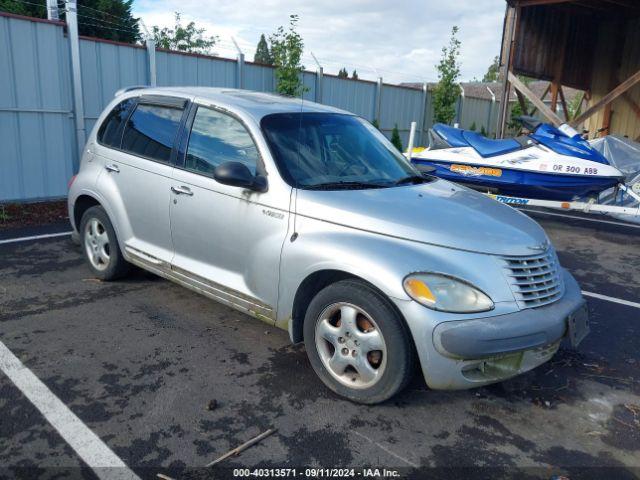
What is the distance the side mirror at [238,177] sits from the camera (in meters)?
3.48

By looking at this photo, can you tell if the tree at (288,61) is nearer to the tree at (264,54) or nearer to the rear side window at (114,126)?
the tree at (264,54)

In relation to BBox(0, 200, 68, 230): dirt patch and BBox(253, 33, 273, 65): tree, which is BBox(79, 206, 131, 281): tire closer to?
BBox(0, 200, 68, 230): dirt patch

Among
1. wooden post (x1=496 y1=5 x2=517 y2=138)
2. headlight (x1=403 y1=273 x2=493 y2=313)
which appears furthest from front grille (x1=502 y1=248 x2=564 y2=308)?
wooden post (x1=496 y1=5 x2=517 y2=138)

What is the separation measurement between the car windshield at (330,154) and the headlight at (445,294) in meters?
1.04

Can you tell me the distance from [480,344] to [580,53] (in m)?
16.2

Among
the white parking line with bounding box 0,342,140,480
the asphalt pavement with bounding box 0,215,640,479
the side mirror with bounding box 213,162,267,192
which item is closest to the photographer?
the white parking line with bounding box 0,342,140,480

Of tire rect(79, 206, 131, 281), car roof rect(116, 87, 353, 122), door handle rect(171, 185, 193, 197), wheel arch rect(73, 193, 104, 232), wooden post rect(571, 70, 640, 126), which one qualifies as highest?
wooden post rect(571, 70, 640, 126)

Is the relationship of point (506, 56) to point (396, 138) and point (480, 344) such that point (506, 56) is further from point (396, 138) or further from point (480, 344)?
point (480, 344)

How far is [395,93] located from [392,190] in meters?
14.5

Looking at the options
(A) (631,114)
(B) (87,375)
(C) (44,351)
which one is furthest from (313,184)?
(A) (631,114)

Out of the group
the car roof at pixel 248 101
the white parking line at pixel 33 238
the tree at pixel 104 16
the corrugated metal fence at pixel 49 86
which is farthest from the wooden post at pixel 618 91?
the tree at pixel 104 16

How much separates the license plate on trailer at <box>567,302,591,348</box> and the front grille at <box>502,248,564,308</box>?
5.7 inches

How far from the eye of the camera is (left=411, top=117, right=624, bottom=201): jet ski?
25.7ft

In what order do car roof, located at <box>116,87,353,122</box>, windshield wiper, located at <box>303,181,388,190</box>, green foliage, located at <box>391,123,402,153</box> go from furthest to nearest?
green foliage, located at <box>391,123,402,153</box> < car roof, located at <box>116,87,353,122</box> < windshield wiper, located at <box>303,181,388,190</box>
